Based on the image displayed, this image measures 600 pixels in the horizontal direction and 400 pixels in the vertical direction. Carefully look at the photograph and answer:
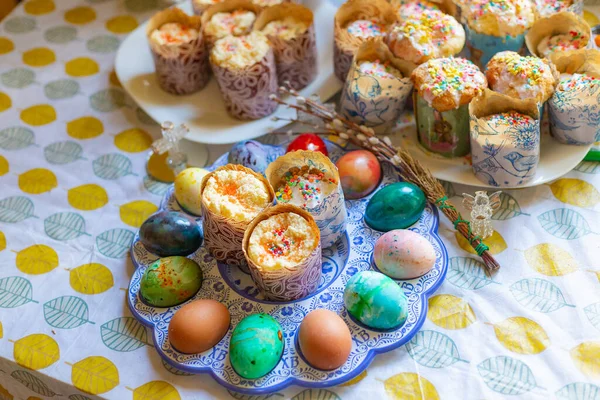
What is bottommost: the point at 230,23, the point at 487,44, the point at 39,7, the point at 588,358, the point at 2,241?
the point at 2,241

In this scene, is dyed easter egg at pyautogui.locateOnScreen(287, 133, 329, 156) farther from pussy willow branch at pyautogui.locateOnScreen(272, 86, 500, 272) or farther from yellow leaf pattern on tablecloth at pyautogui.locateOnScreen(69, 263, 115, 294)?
yellow leaf pattern on tablecloth at pyautogui.locateOnScreen(69, 263, 115, 294)

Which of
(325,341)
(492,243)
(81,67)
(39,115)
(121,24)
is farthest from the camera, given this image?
(121,24)

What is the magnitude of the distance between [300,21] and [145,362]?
3.07 feet

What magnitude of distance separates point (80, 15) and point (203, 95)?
633 millimetres

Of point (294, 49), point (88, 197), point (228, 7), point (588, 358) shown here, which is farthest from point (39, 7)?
point (588, 358)

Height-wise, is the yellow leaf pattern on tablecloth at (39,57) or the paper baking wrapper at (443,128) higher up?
the paper baking wrapper at (443,128)

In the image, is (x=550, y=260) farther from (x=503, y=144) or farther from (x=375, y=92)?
(x=375, y=92)

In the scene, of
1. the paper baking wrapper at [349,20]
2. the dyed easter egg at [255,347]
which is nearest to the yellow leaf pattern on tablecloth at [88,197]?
the dyed easter egg at [255,347]

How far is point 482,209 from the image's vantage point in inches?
47.6

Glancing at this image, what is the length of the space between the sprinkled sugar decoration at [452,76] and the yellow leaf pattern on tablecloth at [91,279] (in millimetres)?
785

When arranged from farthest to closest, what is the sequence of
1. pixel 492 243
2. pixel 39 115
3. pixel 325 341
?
1. pixel 39 115
2. pixel 492 243
3. pixel 325 341

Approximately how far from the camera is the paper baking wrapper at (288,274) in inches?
42.9

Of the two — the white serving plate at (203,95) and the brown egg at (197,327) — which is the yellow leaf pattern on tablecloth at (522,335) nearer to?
the brown egg at (197,327)

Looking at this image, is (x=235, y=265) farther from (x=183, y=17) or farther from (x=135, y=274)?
Result: (x=183, y=17)
